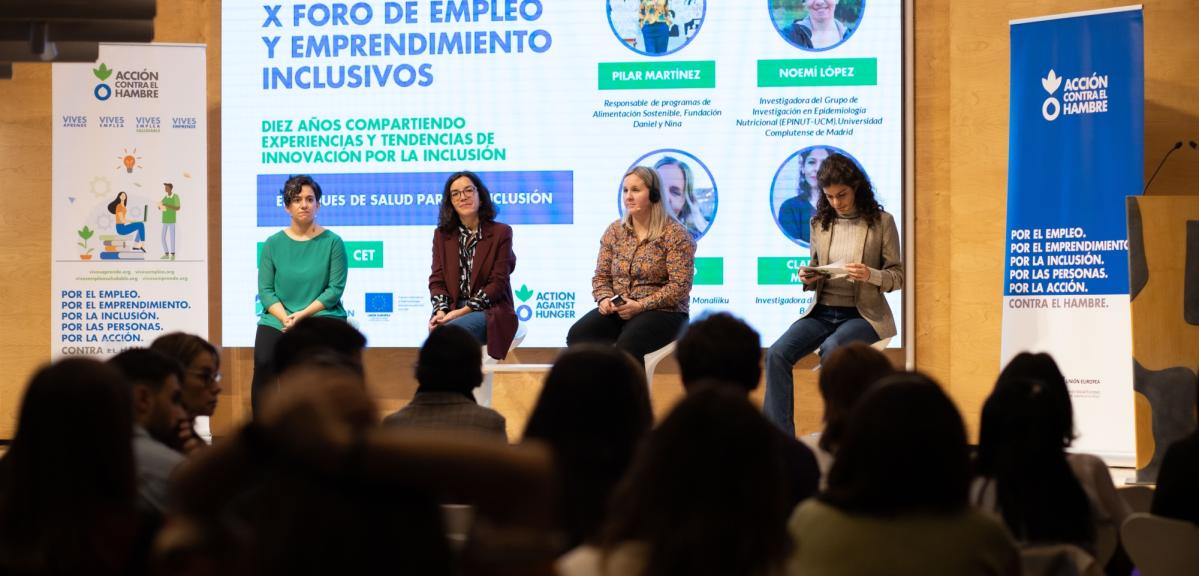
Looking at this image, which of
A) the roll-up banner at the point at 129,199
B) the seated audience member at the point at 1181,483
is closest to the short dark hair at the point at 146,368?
the seated audience member at the point at 1181,483

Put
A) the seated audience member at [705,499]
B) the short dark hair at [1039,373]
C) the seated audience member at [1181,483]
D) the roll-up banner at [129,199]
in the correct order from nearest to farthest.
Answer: the seated audience member at [705,499]
the seated audience member at [1181,483]
the short dark hair at [1039,373]
the roll-up banner at [129,199]

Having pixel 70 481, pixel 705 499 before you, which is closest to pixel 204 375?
pixel 70 481

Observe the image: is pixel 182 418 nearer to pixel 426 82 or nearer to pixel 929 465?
pixel 929 465

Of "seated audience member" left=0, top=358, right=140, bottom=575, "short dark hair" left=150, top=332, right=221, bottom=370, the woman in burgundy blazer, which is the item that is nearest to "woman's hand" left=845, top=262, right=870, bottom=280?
the woman in burgundy blazer

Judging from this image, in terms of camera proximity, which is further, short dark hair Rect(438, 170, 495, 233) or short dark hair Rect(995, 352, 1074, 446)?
short dark hair Rect(438, 170, 495, 233)

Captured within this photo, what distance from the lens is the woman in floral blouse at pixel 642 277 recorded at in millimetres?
5688

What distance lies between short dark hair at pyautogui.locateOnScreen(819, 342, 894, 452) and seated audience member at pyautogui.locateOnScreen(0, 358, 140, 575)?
164 cm

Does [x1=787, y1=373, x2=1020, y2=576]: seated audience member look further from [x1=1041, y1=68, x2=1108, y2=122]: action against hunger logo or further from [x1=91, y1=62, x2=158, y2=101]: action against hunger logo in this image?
[x1=91, y1=62, x2=158, y2=101]: action against hunger logo

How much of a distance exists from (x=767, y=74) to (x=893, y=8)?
0.75 meters

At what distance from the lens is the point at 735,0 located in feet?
22.4

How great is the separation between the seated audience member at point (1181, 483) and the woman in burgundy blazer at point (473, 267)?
394cm

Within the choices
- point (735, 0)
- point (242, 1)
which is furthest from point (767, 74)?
point (242, 1)

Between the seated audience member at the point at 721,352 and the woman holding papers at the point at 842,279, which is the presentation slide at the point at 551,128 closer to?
the woman holding papers at the point at 842,279

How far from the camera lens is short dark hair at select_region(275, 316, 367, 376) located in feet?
10.2
